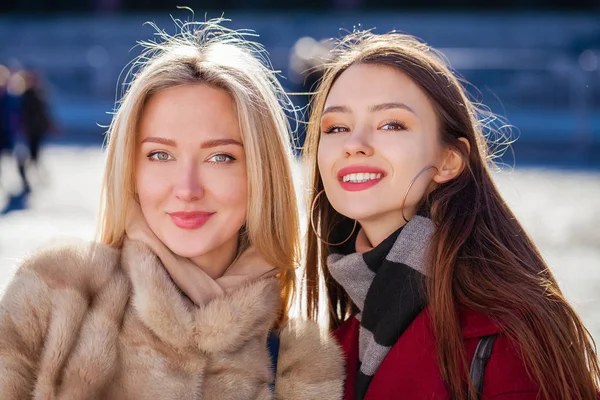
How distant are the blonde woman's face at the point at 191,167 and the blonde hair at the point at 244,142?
34 millimetres

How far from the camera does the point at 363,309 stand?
2.76 m

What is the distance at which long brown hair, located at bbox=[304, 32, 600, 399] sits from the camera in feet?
8.07

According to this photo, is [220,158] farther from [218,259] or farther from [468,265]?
[468,265]

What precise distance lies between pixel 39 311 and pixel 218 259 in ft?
2.13

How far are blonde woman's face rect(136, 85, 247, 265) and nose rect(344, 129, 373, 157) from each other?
14.2 inches

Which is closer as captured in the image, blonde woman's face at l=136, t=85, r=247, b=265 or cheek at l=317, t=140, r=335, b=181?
blonde woman's face at l=136, t=85, r=247, b=265

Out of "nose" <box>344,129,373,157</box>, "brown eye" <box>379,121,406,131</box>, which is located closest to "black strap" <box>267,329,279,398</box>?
"nose" <box>344,129,373,157</box>

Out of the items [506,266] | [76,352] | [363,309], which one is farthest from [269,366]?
[506,266]

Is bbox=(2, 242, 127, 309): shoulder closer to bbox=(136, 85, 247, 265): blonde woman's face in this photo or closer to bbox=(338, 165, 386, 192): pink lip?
bbox=(136, 85, 247, 265): blonde woman's face

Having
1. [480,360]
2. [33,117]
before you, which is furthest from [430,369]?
[33,117]

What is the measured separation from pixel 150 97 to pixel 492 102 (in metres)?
14.9

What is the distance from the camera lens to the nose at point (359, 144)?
2754mm

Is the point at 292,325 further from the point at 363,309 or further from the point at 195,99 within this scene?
the point at 195,99

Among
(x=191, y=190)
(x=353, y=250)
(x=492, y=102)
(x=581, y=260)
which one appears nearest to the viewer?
(x=191, y=190)
